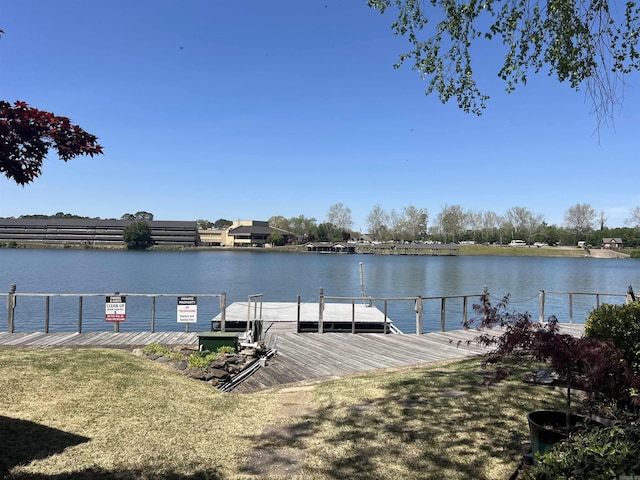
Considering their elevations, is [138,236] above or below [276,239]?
above

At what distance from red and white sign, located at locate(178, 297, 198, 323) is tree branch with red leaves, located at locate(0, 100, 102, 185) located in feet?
35.8

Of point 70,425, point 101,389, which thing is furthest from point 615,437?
point 101,389

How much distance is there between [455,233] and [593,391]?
177 meters

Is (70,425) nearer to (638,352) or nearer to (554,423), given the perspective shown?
(554,423)

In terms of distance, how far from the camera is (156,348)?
1123 centimetres

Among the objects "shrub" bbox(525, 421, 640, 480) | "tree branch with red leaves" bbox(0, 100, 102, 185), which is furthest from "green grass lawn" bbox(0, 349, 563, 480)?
"tree branch with red leaves" bbox(0, 100, 102, 185)

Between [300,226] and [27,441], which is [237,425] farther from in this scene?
[300,226]

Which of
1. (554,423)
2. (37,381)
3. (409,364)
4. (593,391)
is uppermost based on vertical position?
(593,391)

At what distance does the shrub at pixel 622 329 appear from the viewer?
682 cm

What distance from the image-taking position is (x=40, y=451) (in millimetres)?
4770

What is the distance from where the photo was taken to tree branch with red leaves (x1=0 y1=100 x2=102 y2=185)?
10.8ft

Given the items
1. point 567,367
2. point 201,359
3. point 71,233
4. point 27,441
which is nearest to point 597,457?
point 567,367

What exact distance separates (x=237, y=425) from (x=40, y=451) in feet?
7.98

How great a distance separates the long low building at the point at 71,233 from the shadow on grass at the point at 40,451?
157m
